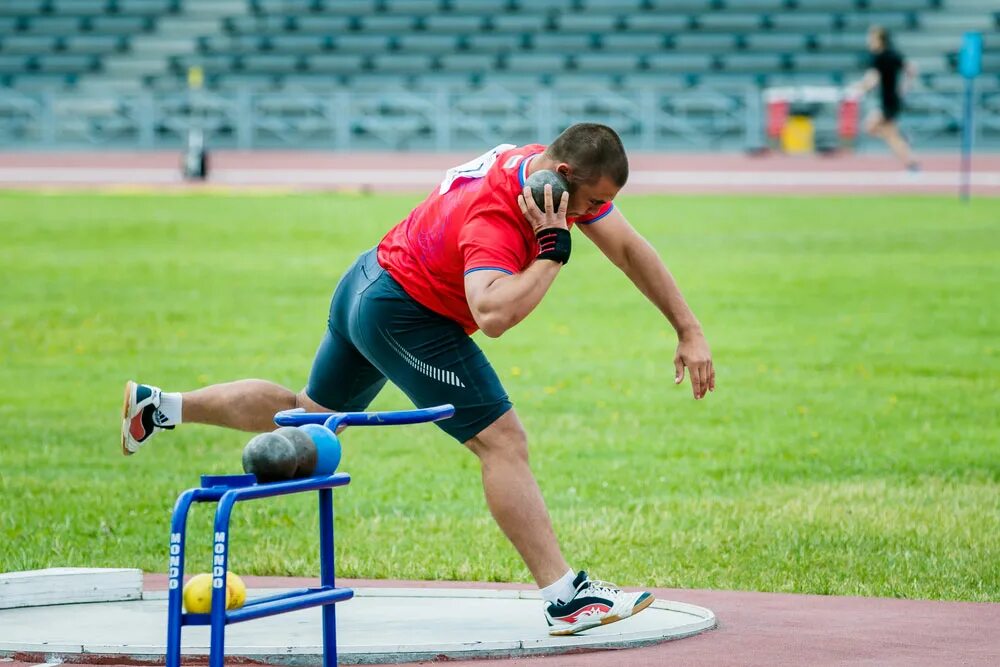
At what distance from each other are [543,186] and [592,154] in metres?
0.21

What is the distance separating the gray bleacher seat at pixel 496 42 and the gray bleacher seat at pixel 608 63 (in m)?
1.62

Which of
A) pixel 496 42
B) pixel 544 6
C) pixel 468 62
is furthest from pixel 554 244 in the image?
pixel 544 6

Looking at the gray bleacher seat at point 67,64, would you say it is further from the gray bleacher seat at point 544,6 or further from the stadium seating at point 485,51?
the gray bleacher seat at point 544,6

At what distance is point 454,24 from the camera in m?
44.6

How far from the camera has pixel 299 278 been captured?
18469 millimetres

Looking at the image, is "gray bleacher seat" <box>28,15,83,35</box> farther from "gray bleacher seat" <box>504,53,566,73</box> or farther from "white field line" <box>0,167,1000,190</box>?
"gray bleacher seat" <box>504,53,566,73</box>

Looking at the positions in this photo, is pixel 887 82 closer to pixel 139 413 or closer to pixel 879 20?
pixel 879 20

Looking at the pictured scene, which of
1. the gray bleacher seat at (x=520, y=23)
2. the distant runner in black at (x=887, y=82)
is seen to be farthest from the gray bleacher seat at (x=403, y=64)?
the distant runner in black at (x=887, y=82)

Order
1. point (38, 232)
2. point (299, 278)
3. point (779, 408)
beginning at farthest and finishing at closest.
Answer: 1. point (38, 232)
2. point (299, 278)
3. point (779, 408)

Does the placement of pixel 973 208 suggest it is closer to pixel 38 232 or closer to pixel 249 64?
pixel 38 232

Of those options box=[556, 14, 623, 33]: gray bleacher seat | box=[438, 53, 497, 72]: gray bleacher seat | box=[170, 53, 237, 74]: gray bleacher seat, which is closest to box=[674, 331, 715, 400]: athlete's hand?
box=[438, 53, 497, 72]: gray bleacher seat

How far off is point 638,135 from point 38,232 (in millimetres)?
19342

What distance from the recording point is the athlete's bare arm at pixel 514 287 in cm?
538

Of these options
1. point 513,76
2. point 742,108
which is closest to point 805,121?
point 742,108
